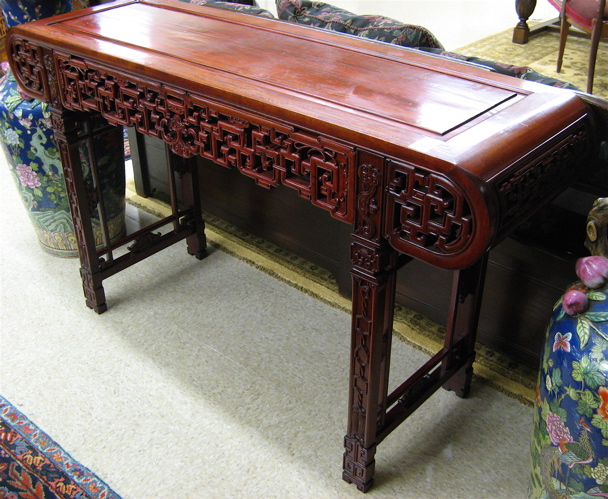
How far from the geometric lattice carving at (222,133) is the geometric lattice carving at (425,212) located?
0.10 meters

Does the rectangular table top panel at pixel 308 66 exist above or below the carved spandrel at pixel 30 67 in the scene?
above

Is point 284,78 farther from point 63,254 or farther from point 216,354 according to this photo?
point 63,254

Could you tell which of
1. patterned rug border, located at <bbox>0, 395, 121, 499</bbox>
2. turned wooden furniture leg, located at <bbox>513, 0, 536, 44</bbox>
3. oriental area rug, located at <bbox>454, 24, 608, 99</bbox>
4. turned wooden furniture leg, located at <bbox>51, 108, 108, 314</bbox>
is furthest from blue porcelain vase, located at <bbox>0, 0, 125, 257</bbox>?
turned wooden furniture leg, located at <bbox>513, 0, 536, 44</bbox>

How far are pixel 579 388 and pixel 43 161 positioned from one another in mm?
1884

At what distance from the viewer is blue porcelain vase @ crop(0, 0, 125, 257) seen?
228 centimetres

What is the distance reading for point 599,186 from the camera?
164cm

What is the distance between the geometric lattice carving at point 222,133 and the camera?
1.38 meters

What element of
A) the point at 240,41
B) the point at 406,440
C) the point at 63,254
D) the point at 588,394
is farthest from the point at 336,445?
the point at 63,254

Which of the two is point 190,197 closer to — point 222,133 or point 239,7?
point 239,7

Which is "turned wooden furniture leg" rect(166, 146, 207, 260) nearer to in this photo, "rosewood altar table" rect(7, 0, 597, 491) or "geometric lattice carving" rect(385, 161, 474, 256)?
"rosewood altar table" rect(7, 0, 597, 491)

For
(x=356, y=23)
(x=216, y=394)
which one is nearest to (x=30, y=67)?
(x=356, y=23)

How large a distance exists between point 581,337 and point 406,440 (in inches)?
28.1

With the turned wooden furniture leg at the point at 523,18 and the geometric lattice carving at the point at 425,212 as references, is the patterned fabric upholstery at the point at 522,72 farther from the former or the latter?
the turned wooden furniture leg at the point at 523,18

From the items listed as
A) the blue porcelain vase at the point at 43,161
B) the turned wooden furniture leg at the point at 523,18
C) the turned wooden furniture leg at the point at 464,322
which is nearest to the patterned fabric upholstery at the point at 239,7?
the blue porcelain vase at the point at 43,161
